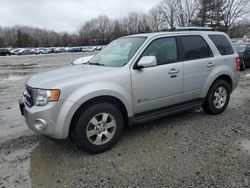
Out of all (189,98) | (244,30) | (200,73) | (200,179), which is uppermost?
(244,30)

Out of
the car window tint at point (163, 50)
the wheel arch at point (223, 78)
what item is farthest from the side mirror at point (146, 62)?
the wheel arch at point (223, 78)

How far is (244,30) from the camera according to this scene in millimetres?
69375

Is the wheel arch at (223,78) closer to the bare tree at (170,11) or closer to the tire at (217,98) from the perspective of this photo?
the tire at (217,98)

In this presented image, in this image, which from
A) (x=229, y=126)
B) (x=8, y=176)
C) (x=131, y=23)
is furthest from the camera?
(x=131, y=23)

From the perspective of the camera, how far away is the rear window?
5.27 meters

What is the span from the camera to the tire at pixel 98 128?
3.61 metres

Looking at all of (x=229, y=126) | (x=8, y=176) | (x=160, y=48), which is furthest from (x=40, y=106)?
(x=229, y=126)

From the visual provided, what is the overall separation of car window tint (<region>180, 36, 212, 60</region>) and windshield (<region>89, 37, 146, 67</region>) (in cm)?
87

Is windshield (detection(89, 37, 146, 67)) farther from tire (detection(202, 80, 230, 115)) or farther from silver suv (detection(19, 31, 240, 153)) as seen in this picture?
tire (detection(202, 80, 230, 115))

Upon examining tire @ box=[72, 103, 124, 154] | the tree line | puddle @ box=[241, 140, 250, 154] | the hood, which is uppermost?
the tree line

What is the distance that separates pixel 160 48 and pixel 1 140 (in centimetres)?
333

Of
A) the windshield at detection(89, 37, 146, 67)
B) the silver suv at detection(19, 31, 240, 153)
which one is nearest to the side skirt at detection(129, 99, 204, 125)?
the silver suv at detection(19, 31, 240, 153)

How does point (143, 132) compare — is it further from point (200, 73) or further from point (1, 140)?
point (1, 140)

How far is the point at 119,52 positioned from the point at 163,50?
0.81 metres
